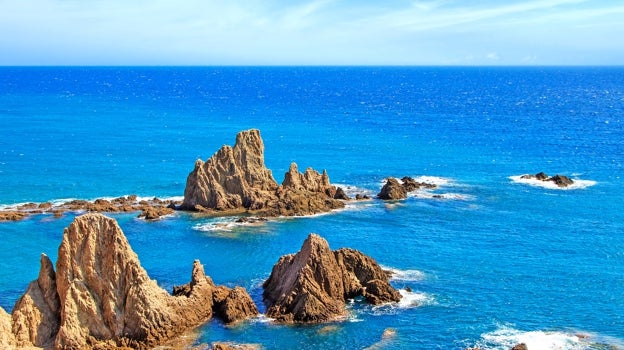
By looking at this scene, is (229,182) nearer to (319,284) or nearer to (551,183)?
(319,284)

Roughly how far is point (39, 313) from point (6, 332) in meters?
2.90

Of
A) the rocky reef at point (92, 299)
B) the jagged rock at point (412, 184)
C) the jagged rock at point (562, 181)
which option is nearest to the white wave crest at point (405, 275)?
the rocky reef at point (92, 299)

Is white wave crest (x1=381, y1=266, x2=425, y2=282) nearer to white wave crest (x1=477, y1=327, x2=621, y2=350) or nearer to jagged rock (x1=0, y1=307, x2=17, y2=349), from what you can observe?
white wave crest (x1=477, y1=327, x2=621, y2=350)

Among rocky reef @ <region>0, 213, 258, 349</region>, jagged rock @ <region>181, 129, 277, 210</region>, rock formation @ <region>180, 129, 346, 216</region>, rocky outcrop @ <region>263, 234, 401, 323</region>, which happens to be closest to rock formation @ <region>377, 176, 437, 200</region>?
rock formation @ <region>180, 129, 346, 216</region>

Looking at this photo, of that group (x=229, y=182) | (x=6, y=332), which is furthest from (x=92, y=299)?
(x=229, y=182)

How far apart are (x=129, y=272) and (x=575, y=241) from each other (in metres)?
53.3

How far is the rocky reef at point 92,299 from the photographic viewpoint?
5069cm

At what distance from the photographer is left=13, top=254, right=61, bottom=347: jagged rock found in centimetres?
5006

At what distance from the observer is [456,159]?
137875 millimetres

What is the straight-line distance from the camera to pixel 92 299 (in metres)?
51.7

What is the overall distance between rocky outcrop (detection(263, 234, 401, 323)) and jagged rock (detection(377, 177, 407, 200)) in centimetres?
3681

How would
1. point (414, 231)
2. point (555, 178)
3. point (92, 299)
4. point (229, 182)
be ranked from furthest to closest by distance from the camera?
point (555, 178) < point (229, 182) < point (414, 231) < point (92, 299)

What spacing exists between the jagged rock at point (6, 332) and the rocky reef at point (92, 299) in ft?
1.66

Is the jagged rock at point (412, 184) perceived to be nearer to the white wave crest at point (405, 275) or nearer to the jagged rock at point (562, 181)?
the jagged rock at point (562, 181)
